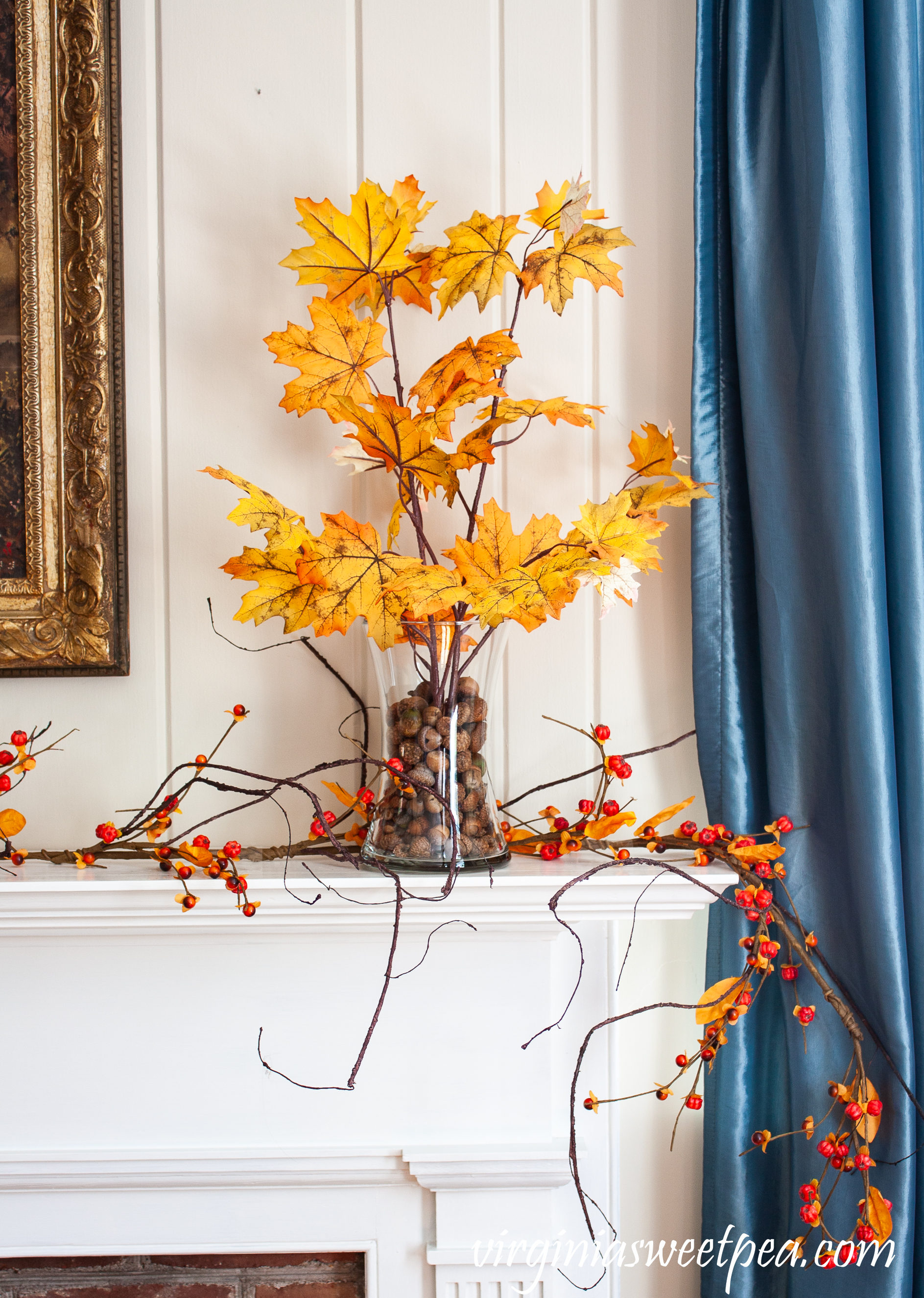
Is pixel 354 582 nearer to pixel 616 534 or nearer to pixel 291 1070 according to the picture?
pixel 616 534

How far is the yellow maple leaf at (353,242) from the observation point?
0.75 m

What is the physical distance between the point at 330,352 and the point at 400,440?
4.1 inches

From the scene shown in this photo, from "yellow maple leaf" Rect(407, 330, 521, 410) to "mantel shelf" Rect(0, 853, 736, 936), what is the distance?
43cm

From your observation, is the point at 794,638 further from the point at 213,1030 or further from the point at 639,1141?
the point at 213,1030

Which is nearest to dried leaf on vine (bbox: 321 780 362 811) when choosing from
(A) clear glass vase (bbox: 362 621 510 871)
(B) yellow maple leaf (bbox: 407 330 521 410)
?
(A) clear glass vase (bbox: 362 621 510 871)

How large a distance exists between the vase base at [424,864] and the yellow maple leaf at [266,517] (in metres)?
0.29

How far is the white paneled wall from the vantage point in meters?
0.90

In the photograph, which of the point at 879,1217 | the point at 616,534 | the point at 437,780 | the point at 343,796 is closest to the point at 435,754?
the point at 437,780

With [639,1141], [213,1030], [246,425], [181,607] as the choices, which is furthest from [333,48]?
[639,1141]

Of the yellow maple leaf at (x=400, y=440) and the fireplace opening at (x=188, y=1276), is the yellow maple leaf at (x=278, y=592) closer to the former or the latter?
the yellow maple leaf at (x=400, y=440)

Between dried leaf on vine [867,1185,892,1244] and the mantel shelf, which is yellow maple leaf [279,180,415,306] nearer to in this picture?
the mantel shelf

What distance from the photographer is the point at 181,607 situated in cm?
91

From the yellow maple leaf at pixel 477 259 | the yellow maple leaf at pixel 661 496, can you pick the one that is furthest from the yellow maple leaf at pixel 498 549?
the yellow maple leaf at pixel 477 259

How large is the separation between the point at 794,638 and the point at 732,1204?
22.5 inches
